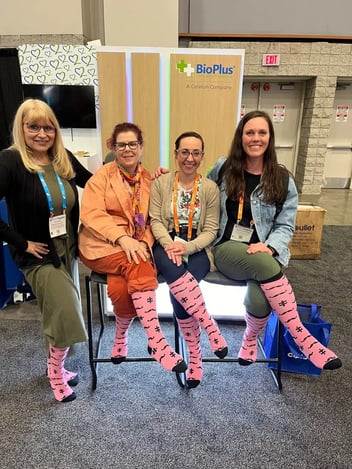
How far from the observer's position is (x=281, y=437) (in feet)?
4.94

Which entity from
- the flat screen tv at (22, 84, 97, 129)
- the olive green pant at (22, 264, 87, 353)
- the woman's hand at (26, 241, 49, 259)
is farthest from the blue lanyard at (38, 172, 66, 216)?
the flat screen tv at (22, 84, 97, 129)

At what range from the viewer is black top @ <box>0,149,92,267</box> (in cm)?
151

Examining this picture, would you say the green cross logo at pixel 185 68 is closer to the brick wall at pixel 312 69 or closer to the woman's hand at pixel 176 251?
the woman's hand at pixel 176 251

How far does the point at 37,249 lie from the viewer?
61.7 inches

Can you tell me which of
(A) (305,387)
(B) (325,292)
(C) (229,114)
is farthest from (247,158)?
(B) (325,292)

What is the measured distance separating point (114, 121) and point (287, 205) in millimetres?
1200

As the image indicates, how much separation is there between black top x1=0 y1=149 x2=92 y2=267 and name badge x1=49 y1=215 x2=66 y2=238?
0.8 inches

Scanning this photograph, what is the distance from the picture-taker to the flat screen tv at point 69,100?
4285 mm

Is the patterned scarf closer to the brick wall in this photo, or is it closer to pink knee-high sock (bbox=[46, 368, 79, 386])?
pink knee-high sock (bbox=[46, 368, 79, 386])

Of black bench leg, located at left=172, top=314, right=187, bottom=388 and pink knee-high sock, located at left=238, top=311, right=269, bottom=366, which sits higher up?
pink knee-high sock, located at left=238, top=311, right=269, bottom=366

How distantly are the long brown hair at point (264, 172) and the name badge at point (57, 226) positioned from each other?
32.6 inches

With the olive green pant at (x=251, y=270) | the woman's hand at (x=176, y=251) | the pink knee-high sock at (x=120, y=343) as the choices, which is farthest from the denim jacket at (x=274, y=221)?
the pink knee-high sock at (x=120, y=343)

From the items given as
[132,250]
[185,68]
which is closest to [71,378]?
[132,250]

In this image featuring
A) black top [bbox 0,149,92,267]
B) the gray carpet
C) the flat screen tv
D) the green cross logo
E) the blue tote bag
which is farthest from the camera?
the flat screen tv
